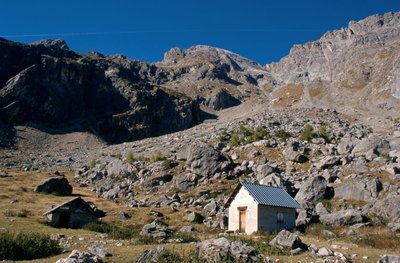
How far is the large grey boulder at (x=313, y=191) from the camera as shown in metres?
49.1

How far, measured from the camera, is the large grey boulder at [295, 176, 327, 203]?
161 feet

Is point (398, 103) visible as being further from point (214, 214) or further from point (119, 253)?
point (119, 253)

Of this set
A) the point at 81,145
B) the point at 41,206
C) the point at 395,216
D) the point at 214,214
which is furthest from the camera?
the point at 81,145

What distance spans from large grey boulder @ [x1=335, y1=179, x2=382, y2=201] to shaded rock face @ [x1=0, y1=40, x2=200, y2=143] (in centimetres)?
11007

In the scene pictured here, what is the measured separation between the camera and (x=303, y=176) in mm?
58219

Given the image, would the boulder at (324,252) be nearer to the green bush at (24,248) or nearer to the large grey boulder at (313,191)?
the green bush at (24,248)

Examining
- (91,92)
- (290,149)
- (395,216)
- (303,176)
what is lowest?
(395,216)

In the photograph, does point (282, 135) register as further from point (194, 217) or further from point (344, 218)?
point (344, 218)

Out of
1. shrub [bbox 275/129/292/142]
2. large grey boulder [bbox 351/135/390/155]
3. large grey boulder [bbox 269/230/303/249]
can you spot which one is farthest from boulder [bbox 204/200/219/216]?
shrub [bbox 275/129/292/142]

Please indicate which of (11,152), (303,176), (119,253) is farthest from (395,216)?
(11,152)

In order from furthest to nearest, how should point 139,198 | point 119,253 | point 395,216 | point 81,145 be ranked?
point 81,145 → point 139,198 → point 395,216 → point 119,253

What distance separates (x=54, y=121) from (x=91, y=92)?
93.6ft

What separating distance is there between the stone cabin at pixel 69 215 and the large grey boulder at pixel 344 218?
23097 millimetres

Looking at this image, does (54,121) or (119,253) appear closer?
(119,253)
